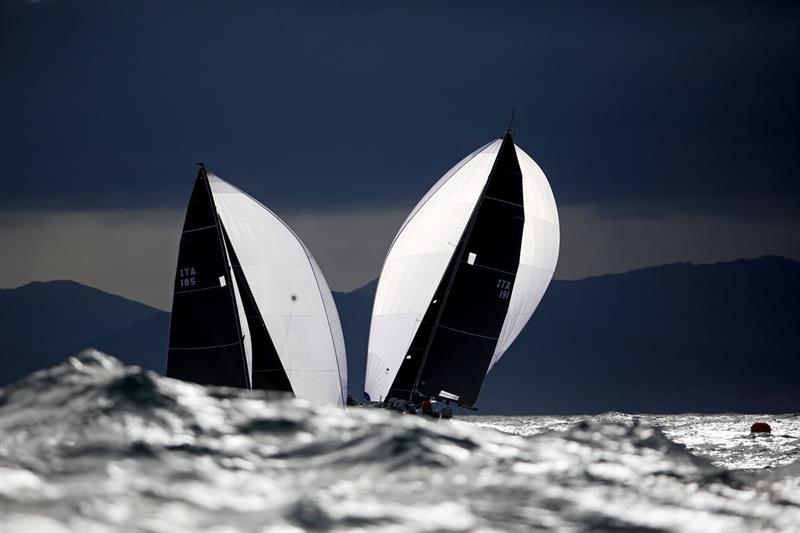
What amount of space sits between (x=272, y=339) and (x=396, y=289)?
387cm

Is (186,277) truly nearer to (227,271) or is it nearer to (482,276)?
(227,271)

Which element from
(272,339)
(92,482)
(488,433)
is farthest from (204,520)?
(272,339)

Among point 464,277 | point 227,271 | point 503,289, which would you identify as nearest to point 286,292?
point 227,271

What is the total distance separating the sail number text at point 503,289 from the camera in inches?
1580

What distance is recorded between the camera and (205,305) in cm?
3953

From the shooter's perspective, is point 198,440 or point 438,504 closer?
point 438,504

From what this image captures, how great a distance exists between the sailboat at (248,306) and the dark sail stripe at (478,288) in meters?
3.74

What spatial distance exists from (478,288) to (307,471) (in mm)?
29365

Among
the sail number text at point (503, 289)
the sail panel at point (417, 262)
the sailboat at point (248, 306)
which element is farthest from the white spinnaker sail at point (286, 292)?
the sail number text at point (503, 289)

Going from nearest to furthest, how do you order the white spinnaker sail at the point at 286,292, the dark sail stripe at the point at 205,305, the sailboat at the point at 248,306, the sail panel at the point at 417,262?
the dark sail stripe at the point at 205,305
the sailboat at the point at 248,306
the sail panel at the point at 417,262
the white spinnaker sail at the point at 286,292

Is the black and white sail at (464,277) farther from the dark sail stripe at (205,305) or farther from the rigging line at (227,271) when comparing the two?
the dark sail stripe at (205,305)

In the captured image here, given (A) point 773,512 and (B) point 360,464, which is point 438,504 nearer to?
(B) point 360,464

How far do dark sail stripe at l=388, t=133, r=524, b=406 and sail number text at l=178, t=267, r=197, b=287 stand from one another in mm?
6301

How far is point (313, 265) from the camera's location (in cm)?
4419
